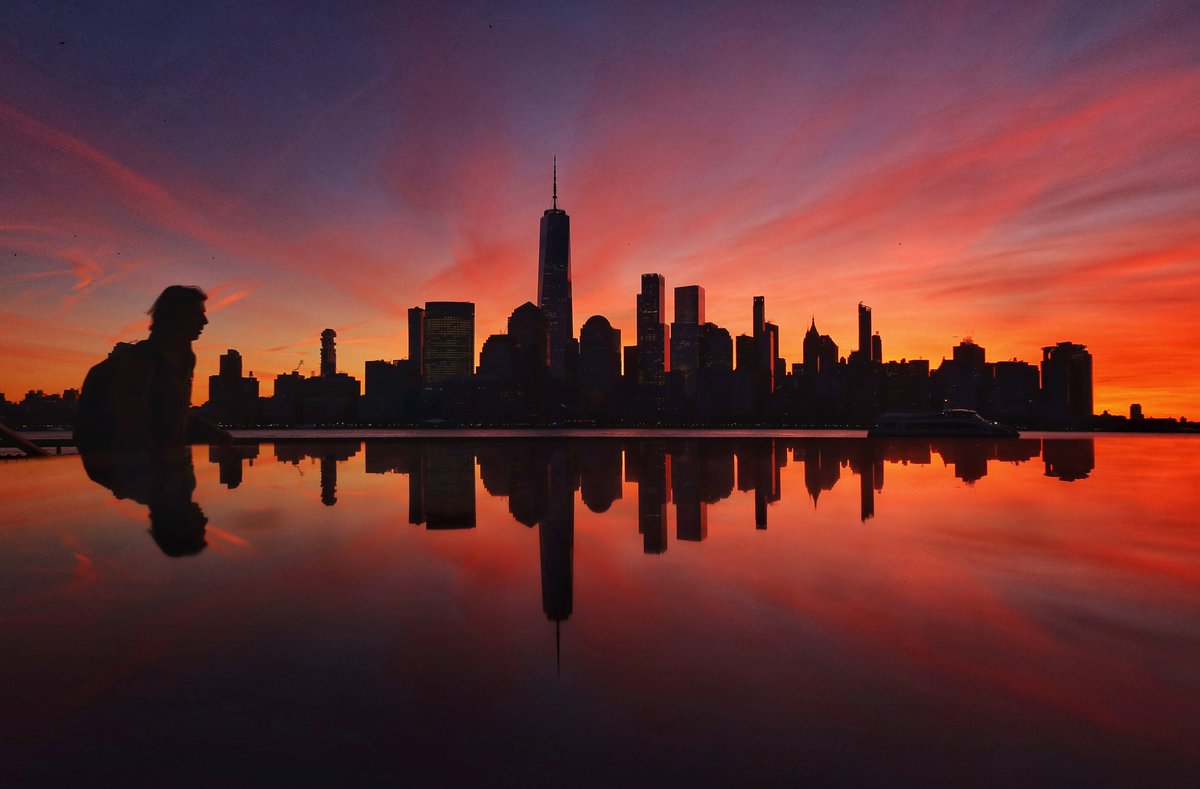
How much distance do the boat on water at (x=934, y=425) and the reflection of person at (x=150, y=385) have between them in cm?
5434

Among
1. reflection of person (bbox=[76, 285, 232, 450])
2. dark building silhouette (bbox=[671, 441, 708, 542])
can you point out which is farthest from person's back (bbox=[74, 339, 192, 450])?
dark building silhouette (bbox=[671, 441, 708, 542])

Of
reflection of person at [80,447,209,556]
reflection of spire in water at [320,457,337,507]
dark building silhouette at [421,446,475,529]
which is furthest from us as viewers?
reflection of spire in water at [320,457,337,507]

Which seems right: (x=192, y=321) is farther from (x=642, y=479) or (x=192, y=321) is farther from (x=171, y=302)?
(x=642, y=479)

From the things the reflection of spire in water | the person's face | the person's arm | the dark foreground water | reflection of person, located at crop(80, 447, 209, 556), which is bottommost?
the dark foreground water

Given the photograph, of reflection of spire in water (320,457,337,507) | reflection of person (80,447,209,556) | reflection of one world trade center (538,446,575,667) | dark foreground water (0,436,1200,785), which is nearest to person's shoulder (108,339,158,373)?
reflection of person (80,447,209,556)

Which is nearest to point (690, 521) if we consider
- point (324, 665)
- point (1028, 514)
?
point (1028, 514)

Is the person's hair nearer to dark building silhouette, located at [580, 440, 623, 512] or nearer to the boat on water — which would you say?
dark building silhouette, located at [580, 440, 623, 512]

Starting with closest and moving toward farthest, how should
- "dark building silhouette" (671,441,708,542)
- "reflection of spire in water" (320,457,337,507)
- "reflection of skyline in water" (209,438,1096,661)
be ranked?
"reflection of skyline in water" (209,438,1096,661) → "dark building silhouette" (671,441,708,542) → "reflection of spire in water" (320,457,337,507)

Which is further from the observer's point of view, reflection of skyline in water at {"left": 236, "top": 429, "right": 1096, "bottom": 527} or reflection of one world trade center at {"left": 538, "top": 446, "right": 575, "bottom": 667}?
reflection of skyline in water at {"left": 236, "top": 429, "right": 1096, "bottom": 527}

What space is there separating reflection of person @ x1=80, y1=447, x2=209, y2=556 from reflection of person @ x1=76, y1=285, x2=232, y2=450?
0.74 meters

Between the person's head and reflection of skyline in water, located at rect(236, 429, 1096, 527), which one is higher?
the person's head

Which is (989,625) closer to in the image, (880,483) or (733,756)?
(733,756)

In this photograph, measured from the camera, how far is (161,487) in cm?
1705

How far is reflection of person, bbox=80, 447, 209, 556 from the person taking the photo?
1082 centimetres
